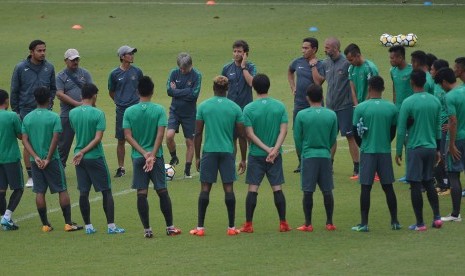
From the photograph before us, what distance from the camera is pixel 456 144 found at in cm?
1595

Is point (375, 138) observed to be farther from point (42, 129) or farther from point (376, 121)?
point (42, 129)

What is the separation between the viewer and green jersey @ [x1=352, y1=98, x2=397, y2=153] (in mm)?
15195

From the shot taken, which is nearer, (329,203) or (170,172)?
(329,203)

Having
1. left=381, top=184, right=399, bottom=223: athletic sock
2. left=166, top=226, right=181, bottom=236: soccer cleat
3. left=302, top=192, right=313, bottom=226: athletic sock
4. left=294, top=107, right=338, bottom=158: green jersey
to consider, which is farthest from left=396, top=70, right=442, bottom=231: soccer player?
left=166, top=226, right=181, bottom=236: soccer cleat

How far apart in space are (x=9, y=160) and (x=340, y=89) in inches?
240

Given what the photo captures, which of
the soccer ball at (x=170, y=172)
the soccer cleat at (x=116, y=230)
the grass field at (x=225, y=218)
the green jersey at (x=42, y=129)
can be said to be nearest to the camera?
the grass field at (x=225, y=218)

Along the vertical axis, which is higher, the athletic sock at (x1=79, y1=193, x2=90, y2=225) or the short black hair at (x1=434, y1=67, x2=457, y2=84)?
the short black hair at (x1=434, y1=67, x2=457, y2=84)

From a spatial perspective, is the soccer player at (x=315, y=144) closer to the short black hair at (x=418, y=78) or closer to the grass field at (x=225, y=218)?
the grass field at (x=225, y=218)

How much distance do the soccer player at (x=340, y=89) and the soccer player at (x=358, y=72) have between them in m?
0.40

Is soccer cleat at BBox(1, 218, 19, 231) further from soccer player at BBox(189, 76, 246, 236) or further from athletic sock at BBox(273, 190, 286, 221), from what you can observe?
athletic sock at BBox(273, 190, 286, 221)

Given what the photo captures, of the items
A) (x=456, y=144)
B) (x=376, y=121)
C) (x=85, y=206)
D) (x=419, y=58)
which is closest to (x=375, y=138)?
(x=376, y=121)

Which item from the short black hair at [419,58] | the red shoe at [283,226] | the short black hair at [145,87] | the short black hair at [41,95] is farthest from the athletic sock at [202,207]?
the short black hair at [419,58]

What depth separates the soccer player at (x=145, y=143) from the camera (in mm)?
15117

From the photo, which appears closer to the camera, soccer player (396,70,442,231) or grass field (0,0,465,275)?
grass field (0,0,465,275)
